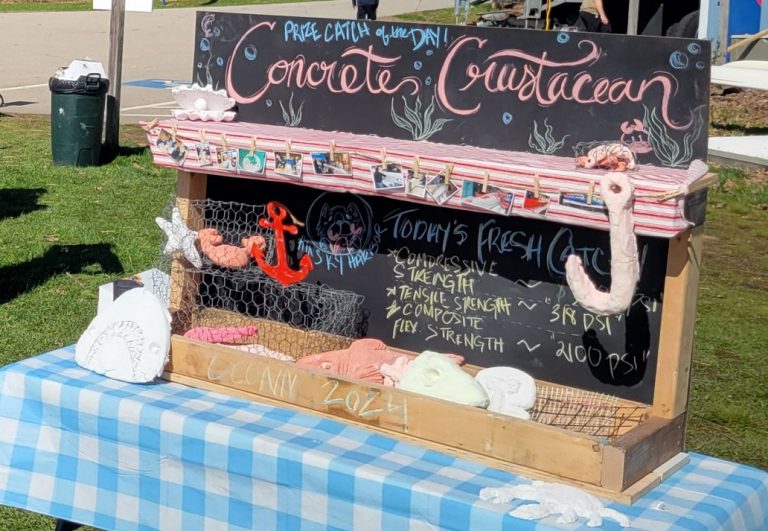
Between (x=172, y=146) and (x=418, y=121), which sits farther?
(x=172, y=146)

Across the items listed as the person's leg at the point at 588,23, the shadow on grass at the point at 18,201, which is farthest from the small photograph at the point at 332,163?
the person's leg at the point at 588,23

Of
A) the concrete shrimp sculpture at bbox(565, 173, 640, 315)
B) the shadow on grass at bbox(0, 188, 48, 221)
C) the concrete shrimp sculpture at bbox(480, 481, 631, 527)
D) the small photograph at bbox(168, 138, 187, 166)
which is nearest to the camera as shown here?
the concrete shrimp sculpture at bbox(480, 481, 631, 527)

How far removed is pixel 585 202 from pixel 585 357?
0.62 metres

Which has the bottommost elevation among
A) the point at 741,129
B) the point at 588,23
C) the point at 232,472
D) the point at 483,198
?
the point at 232,472

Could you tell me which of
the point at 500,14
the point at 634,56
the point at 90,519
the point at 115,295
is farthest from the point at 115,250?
the point at 500,14

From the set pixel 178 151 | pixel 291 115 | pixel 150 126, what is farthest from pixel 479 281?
pixel 150 126

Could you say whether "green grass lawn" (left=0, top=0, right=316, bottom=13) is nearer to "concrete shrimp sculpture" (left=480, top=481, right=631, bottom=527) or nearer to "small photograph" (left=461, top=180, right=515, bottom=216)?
"small photograph" (left=461, top=180, right=515, bottom=216)

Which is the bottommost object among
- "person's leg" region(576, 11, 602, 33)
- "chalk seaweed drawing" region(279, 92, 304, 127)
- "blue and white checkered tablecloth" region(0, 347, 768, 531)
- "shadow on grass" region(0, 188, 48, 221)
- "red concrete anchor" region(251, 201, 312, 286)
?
"shadow on grass" region(0, 188, 48, 221)

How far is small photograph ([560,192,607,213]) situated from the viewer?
271 centimetres

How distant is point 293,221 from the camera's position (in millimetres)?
3629

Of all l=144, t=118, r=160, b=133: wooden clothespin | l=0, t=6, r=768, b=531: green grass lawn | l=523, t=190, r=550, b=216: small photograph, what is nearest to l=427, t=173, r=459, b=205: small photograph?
l=523, t=190, r=550, b=216: small photograph

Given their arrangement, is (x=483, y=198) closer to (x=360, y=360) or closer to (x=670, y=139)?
(x=670, y=139)

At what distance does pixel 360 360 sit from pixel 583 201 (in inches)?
36.5

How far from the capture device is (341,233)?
11.7ft
